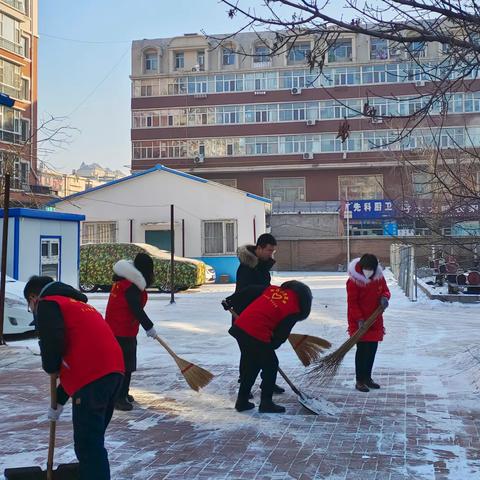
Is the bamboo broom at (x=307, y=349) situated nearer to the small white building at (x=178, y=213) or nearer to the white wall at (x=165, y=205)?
the small white building at (x=178, y=213)

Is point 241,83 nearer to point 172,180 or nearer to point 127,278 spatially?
point 172,180

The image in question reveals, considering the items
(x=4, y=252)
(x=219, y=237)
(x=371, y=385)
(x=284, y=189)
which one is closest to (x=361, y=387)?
(x=371, y=385)

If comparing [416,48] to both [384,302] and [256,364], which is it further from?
[384,302]

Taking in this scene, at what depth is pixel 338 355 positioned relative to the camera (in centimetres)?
664

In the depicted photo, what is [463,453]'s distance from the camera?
4.80 m

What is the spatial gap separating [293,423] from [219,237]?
74.4ft

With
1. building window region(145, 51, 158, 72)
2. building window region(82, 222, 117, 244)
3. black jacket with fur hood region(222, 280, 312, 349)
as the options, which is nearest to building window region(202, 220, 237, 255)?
building window region(82, 222, 117, 244)

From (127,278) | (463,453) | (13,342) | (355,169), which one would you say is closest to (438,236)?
(463,453)

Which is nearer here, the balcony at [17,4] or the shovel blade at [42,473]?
the shovel blade at [42,473]

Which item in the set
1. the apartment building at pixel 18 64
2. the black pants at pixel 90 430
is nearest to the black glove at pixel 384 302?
the black pants at pixel 90 430

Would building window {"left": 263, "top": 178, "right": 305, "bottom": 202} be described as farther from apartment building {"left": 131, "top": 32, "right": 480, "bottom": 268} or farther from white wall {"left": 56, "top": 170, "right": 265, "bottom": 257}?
white wall {"left": 56, "top": 170, "right": 265, "bottom": 257}

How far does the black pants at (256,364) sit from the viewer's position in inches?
231

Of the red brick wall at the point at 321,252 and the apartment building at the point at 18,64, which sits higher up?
the apartment building at the point at 18,64

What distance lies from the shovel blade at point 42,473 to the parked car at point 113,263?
702 inches
